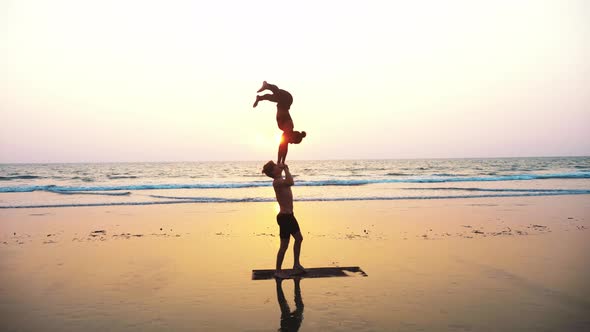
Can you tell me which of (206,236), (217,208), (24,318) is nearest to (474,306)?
(24,318)

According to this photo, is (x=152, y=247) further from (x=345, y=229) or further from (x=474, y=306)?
(x=474, y=306)

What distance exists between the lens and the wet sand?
5543 mm

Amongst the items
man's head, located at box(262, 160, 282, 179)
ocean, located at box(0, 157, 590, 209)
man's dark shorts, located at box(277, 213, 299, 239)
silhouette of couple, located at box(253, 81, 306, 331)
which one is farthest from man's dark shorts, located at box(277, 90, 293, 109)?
ocean, located at box(0, 157, 590, 209)

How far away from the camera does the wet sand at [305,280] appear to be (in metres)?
5.54

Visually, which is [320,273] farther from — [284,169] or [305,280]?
[284,169]

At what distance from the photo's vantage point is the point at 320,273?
768cm

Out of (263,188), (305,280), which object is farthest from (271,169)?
(263,188)

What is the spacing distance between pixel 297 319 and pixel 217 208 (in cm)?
1379

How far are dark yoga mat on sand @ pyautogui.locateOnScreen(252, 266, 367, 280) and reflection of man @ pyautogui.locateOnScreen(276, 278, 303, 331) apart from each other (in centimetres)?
57

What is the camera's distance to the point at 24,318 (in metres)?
5.69

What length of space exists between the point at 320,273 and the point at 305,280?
422 mm

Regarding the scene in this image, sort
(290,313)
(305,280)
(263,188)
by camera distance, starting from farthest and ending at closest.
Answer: (263,188)
(305,280)
(290,313)

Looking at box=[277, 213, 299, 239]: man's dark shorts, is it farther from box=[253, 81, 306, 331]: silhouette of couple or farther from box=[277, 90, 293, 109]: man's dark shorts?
box=[277, 90, 293, 109]: man's dark shorts

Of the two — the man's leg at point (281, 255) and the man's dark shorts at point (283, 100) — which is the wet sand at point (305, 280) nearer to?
the man's leg at point (281, 255)
